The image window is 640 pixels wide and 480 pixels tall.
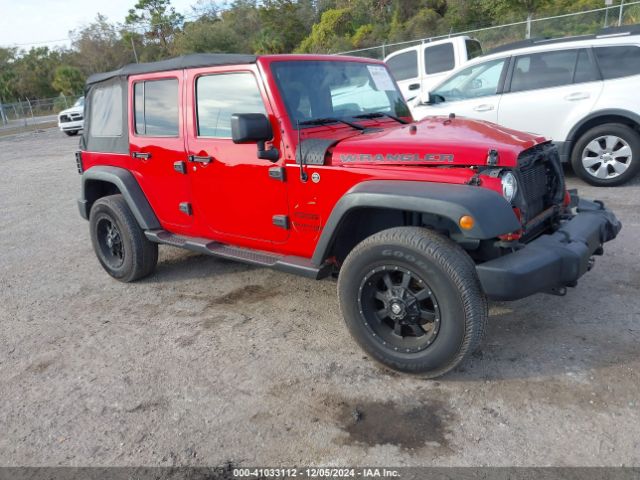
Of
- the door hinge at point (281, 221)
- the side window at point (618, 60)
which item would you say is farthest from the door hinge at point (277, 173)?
the side window at point (618, 60)

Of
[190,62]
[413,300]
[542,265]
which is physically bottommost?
[413,300]

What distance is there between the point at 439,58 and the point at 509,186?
8.92 meters

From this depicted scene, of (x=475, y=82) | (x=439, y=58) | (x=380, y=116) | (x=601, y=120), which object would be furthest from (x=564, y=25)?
(x=380, y=116)

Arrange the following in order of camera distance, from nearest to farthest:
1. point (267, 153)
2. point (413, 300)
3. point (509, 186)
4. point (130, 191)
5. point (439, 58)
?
point (509, 186)
point (413, 300)
point (267, 153)
point (130, 191)
point (439, 58)

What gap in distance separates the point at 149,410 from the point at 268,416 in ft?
2.35

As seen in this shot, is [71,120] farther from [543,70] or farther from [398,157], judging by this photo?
[398,157]

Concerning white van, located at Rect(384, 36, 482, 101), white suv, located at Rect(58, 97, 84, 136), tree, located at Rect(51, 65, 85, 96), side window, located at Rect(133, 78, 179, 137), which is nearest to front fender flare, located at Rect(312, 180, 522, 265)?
side window, located at Rect(133, 78, 179, 137)

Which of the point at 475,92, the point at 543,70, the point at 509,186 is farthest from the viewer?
the point at 475,92

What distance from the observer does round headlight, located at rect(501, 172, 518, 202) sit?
9.16ft

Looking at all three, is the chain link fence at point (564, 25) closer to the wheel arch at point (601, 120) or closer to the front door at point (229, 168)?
the wheel arch at point (601, 120)

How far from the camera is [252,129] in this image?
3186 mm

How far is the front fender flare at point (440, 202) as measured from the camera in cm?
260

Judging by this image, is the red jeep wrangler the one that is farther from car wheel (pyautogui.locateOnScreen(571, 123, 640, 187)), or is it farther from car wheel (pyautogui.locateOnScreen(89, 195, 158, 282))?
car wheel (pyautogui.locateOnScreen(571, 123, 640, 187))

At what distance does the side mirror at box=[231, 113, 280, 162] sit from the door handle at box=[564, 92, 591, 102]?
16.0ft
